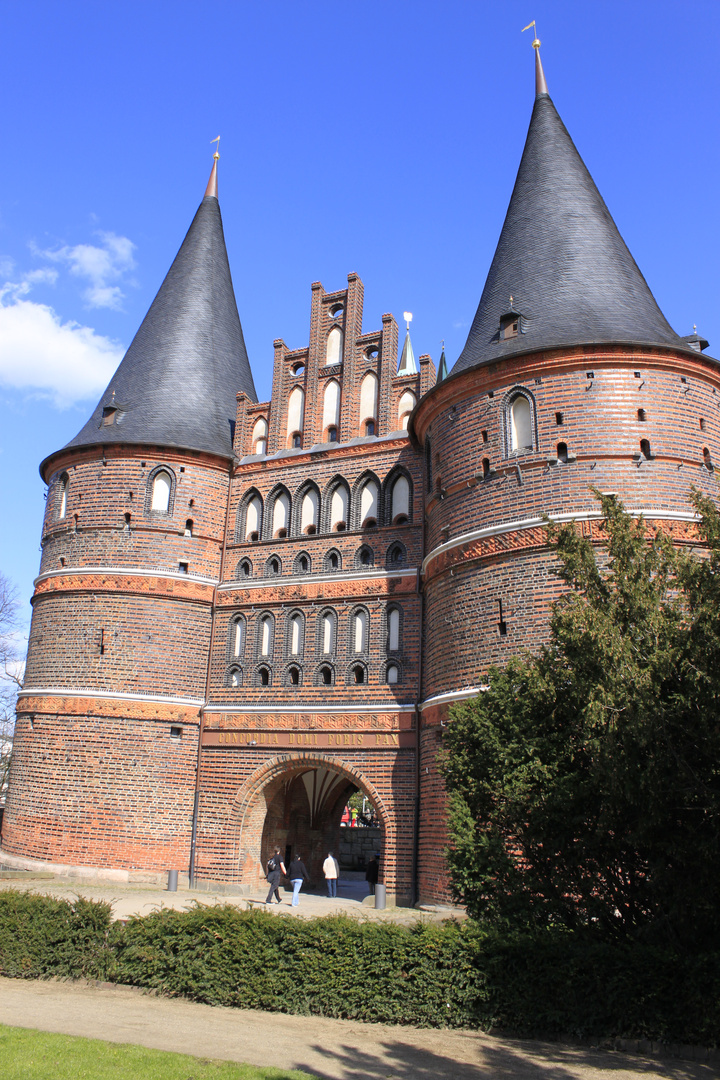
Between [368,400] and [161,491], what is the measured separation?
17.1ft

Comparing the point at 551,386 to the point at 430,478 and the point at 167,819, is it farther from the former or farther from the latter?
the point at 167,819

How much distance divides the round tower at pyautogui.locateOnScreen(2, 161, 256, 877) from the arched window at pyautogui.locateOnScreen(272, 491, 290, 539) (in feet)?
4.51

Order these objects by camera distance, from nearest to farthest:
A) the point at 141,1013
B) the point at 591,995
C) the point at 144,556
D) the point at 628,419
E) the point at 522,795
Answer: the point at 591,995 → the point at 141,1013 → the point at 522,795 → the point at 628,419 → the point at 144,556

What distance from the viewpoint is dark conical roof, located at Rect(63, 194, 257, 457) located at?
2080 cm

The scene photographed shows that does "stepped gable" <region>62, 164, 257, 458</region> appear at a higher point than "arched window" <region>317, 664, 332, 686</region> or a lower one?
higher

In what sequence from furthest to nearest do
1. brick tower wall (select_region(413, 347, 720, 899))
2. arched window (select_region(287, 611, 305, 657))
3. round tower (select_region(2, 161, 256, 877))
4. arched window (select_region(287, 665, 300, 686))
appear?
1. arched window (select_region(287, 611, 305, 657))
2. arched window (select_region(287, 665, 300, 686))
3. round tower (select_region(2, 161, 256, 877))
4. brick tower wall (select_region(413, 347, 720, 899))

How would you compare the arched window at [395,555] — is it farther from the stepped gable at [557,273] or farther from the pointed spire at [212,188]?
the pointed spire at [212,188]

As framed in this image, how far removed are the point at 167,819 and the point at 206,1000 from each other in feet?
30.9

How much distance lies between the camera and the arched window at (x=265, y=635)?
19.3 m

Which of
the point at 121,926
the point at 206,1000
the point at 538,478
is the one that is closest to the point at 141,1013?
the point at 206,1000

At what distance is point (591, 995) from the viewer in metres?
7.72

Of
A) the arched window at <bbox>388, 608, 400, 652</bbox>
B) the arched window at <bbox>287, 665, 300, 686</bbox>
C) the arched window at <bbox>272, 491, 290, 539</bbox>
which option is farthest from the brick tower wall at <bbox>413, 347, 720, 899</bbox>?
the arched window at <bbox>272, 491, 290, 539</bbox>

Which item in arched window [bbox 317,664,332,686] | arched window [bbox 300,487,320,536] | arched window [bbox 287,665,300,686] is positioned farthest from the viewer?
arched window [bbox 300,487,320,536]

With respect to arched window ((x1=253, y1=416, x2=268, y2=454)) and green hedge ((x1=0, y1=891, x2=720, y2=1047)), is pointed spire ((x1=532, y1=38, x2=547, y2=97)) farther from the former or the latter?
green hedge ((x1=0, y1=891, x2=720, y2=1047))
